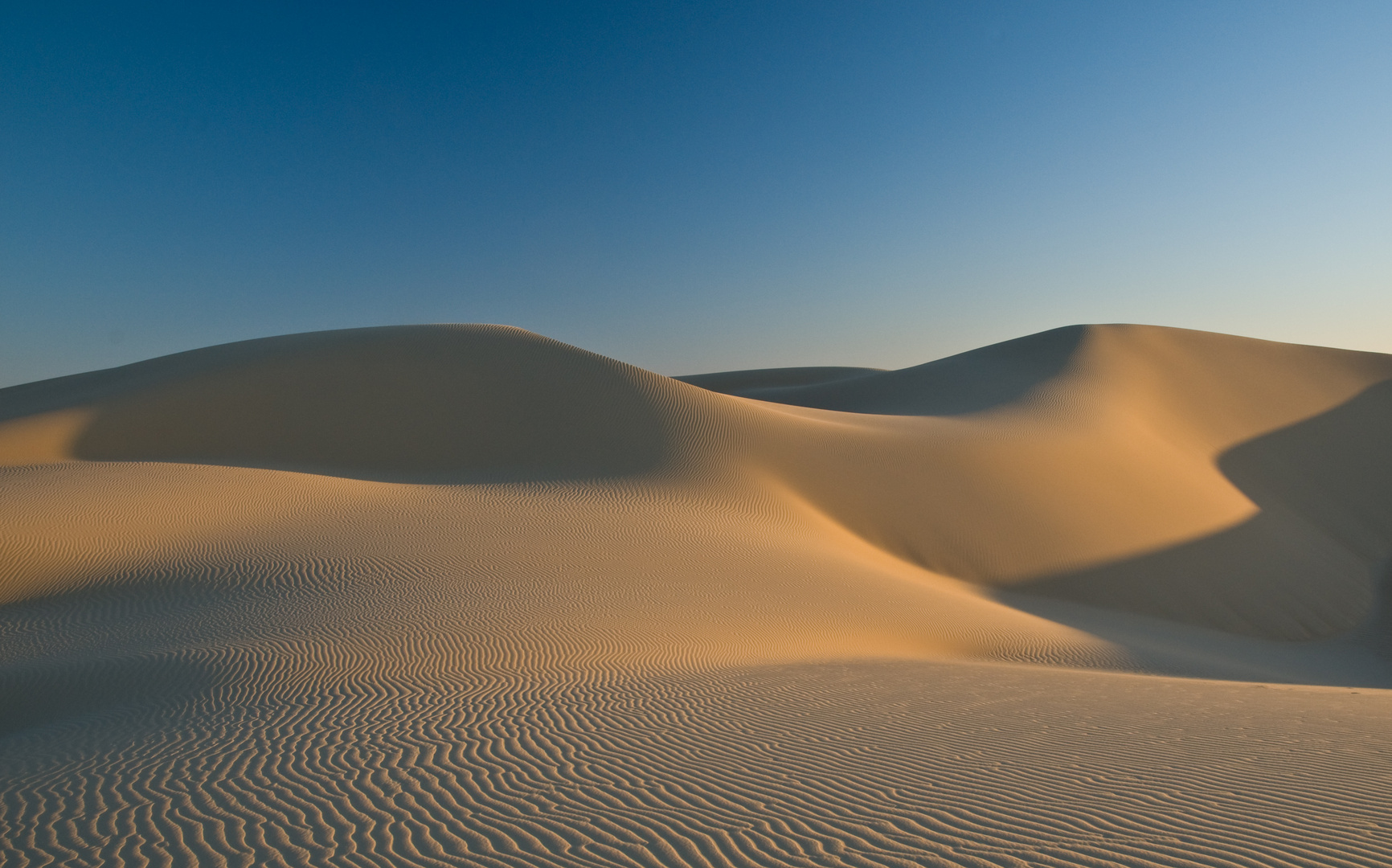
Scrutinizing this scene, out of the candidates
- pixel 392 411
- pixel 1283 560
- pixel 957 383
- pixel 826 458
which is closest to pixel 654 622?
pixel 826 458

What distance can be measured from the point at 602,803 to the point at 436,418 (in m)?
18.2

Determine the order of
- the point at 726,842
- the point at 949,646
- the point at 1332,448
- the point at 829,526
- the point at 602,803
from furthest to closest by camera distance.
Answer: the point at 1332,448 → the point at 829,526 → the point at 949,646 → the point at 602,803 → the point at 726,842

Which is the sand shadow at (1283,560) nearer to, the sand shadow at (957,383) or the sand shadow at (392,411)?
the sand shadow at (957,383)

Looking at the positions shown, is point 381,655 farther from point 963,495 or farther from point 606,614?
point 963,495

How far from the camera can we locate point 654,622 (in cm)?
1077

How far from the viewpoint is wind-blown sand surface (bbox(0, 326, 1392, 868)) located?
4.34 m

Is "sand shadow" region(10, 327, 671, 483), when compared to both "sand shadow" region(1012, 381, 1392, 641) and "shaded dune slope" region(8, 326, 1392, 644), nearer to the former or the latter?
"shaded dune slope" region(8, 326, 1392, 644)

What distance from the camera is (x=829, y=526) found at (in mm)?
17922

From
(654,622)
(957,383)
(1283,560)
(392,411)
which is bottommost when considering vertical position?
(654,622)

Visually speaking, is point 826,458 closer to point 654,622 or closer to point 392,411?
point 654,622

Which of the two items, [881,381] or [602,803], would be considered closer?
[602,803]

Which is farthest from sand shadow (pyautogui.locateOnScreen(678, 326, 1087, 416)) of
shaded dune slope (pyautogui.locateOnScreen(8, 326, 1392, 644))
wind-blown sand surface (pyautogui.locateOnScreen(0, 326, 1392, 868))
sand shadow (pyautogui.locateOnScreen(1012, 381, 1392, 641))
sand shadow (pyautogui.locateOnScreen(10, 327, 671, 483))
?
sand shadow (pyautogui.locateOnScreen(10, 327, 671, 483))

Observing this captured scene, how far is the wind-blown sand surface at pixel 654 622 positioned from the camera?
4.34 m

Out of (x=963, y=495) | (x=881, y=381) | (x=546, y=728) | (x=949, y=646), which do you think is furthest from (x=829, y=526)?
(x=881, y=381)
